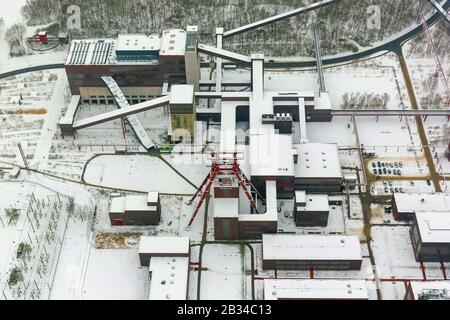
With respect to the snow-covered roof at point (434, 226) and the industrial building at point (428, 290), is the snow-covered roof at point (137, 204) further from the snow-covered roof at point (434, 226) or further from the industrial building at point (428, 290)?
the snow-covered roof at point (434, 226)

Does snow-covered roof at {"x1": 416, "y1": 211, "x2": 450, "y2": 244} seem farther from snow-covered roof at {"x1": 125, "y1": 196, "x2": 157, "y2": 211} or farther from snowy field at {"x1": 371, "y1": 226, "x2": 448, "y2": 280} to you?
snow-covered roof at {"x1": 125, "y1": 196, "x2": 157, "y2": 211}

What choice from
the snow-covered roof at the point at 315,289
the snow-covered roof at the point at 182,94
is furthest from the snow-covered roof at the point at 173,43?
the snow-covered roof at the point at 315,289

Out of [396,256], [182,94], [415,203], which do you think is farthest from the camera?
[182,94]

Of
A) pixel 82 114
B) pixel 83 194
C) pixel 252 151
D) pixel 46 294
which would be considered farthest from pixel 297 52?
pixel 46 294

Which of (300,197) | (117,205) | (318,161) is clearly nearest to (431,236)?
(300,197)

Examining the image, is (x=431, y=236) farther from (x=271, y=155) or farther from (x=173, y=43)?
(x=173, y=43)
